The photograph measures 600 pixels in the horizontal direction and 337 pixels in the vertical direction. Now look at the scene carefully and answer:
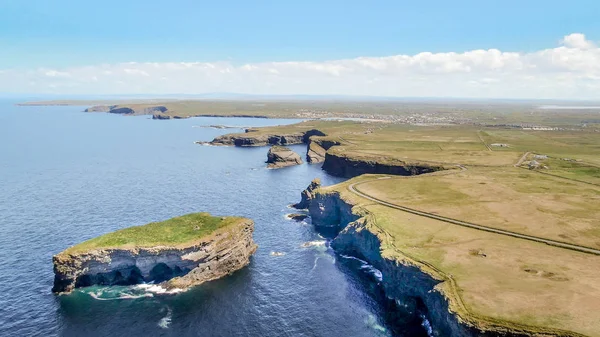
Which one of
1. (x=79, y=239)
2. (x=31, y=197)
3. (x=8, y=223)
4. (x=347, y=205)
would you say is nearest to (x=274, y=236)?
(x=347, y=205)

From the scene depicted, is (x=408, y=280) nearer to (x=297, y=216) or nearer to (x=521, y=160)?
(x=297, y=216)

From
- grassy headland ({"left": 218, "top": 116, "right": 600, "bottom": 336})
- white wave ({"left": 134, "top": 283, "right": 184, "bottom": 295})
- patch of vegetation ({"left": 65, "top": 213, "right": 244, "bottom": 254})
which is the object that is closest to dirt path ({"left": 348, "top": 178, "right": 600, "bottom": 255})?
grassy headland ({"left": 218, "top": 116, "right": 600, "bottom": 336})

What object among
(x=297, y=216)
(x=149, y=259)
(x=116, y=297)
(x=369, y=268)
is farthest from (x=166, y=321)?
(x=297, y=216)

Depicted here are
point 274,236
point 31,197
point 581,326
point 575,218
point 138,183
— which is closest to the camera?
point 581,326

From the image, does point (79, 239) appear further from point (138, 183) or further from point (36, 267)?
point (138, 183)

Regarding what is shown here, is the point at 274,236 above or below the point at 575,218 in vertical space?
below

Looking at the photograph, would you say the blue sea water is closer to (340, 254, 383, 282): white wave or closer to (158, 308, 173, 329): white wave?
(158, 308, 173, 329): white wave
